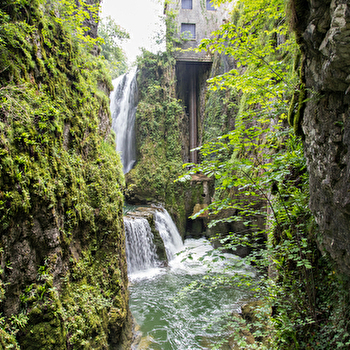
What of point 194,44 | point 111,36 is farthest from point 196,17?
point 111,36

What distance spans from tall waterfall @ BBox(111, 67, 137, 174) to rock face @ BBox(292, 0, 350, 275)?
14696mm

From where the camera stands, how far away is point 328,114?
2152 mm

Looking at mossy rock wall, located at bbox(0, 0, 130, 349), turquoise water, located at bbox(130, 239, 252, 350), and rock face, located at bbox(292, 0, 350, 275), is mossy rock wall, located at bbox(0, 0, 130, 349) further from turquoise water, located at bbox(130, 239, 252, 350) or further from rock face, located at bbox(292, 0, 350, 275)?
rock face, located at bbox(292, 0, 350, 275)

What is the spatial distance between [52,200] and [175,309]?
569 cm

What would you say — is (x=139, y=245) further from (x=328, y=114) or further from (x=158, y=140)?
(x=328, y=114)

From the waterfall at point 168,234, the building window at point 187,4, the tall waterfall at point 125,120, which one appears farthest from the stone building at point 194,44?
the waterfall at point 168,234

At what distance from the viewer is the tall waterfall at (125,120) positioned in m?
16.6

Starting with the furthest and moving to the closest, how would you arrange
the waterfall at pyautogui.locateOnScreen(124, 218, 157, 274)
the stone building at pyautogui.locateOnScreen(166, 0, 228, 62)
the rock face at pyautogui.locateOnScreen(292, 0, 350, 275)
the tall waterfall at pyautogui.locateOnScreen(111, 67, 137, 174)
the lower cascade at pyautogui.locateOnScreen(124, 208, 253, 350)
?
the stone building at pyautogui.locateOnScreen(166, 0, 228, 62) < the tall waterfall at pyautogui.locateOnScreen(111, 67, 137, 174) < the waterfall at pyautogui.locateOnScreen(124, 218, 157, 274) < the lower cascade at pyautogui.locateOnScreen(124, 208, 253, 350) < the rock face at pyautogui.locateOnScreen(292, 0, 350, 275)

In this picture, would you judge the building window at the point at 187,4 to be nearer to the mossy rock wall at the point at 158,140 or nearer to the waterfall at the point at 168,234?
the mossy rock wall at the point at 158,140

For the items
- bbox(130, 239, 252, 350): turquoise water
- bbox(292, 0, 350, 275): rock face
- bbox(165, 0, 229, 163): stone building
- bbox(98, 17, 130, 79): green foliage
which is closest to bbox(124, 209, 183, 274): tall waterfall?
bbox(130, 239, 252, 350): turquoise water

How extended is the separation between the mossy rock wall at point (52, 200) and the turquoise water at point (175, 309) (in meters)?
1.18

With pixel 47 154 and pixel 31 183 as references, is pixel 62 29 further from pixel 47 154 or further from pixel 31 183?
pixel 31 183

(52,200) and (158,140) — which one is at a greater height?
(158,140)

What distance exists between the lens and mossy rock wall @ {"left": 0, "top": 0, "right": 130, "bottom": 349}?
8.12 feet
